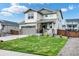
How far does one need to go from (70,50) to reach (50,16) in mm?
536

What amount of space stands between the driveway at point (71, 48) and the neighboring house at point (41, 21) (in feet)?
0.80

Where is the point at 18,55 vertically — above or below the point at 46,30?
below

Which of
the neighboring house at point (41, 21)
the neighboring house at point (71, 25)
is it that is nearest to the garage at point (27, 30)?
the neighboring house at point (41, 21)

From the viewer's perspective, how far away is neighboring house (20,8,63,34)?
136 inches

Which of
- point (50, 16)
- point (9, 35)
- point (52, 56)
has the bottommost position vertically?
point (52, 56)

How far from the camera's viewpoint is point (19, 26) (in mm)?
3525

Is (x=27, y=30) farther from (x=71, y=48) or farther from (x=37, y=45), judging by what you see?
(x=71, y=48)

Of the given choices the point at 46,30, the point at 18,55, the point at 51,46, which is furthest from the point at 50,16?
the point at 18,55

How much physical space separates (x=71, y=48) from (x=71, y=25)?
31 cm

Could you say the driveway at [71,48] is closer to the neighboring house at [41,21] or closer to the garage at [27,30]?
the neighboring house at [41,21]

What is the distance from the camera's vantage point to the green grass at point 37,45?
134 inches

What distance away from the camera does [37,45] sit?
3463 mm

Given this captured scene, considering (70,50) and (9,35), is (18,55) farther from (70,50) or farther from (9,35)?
(70,50)

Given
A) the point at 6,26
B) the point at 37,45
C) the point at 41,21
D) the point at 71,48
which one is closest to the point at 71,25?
the point at 71,48
